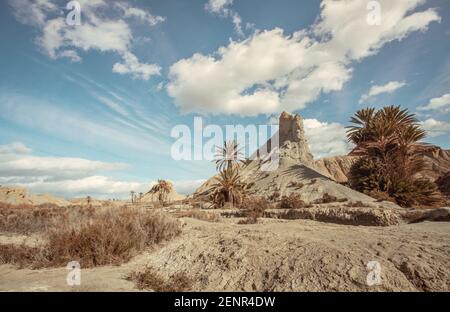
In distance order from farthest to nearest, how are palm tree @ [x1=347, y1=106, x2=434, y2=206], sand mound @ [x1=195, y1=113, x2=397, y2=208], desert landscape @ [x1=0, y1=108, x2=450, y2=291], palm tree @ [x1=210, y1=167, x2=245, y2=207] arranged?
sand mound @ [x1=195, y1=113, x2=397, y2=208] < palm tree @ [x1=210, y1=167, x2=245, y2=207] < palm tree @ [x1=347, y1=106, x2=434, y2=206] < desert landscape @ [x1=0, y1=108, x2=450, y2=291]

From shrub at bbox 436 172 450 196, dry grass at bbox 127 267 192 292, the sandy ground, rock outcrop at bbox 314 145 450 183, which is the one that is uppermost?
rock outcrop at bbox 314 145 450 183

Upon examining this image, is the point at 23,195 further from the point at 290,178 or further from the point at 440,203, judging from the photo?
the point at 440,203

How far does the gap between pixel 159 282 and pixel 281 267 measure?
7.08 ft

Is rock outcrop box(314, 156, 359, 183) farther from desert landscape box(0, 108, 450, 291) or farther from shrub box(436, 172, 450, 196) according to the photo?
desert landscape box(0, 108, 450, 291)

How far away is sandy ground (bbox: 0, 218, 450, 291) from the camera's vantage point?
4363mm

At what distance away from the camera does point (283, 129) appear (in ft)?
172

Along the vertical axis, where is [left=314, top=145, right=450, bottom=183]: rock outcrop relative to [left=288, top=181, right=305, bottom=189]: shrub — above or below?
above

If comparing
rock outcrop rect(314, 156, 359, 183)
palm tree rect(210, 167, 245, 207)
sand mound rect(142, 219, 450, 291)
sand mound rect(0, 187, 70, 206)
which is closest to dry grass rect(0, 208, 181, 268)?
sand mound rect(142, 219, 450, 291)

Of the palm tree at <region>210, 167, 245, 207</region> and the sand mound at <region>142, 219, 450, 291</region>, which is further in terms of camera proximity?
the palm tree at <region>210, 167, 245, 207</region>

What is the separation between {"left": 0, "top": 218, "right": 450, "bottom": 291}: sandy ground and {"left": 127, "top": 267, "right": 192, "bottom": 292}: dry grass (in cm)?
16

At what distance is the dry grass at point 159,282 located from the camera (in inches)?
197

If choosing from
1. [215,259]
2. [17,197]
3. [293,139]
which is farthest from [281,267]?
[17,197]

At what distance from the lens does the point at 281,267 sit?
510cm
